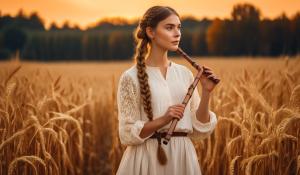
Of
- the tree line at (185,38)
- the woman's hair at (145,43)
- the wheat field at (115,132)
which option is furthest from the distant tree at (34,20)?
the woman's hair at (145,43)

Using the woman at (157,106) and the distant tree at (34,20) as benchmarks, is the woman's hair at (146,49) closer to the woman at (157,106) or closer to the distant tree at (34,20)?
the woman at (157,106)

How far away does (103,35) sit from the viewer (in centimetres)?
4178

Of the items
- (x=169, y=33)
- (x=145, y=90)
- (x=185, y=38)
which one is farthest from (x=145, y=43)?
(x=185, y=38)

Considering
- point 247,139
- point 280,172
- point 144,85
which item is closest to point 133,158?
point 144,85

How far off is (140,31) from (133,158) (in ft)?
2.14

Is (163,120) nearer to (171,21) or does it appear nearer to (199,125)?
(199,125)

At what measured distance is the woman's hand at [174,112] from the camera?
85.1 inches

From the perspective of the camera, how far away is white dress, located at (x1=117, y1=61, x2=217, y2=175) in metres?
2.35

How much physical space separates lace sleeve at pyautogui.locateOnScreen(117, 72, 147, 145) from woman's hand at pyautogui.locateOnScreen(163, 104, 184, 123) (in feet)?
0.55

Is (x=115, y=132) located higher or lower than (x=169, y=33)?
lower

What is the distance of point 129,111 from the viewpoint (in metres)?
2.35

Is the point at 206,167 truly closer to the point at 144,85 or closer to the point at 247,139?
the point at 247,139

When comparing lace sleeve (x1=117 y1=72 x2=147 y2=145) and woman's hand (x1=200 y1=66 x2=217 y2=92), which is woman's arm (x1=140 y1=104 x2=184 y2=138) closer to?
lace sleeve (x1=117 y1=72 x2=147 y2=145)

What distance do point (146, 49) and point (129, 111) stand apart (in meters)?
0.34
